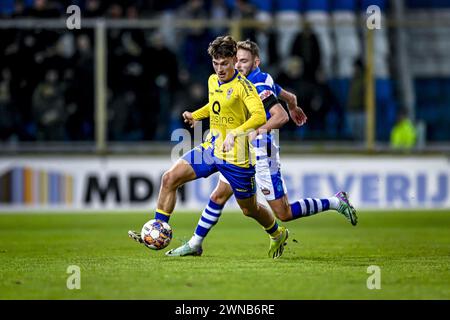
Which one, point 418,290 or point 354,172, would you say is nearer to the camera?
point 418,290

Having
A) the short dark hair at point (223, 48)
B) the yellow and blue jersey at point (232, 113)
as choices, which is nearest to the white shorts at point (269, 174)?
the yellow and blue jersey at point (232, 113)

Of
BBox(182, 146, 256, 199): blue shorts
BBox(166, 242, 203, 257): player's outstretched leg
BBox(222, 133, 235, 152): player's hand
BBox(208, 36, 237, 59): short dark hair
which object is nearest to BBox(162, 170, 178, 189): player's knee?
BBox(182, 146, 256, 199): blue shorts

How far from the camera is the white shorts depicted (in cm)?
1149

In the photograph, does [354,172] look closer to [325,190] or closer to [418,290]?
[325,190]

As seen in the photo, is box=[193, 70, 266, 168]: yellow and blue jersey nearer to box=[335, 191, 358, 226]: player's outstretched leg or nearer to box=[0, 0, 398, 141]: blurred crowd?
box=[335, 191, 358, 226]: player's outstretched leg

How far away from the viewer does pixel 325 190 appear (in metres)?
19.4

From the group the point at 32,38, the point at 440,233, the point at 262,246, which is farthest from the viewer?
the point at 32,38

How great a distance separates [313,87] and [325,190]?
6.48 feet

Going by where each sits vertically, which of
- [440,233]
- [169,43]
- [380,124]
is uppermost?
[169,43]

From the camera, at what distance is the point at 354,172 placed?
19641 millimetres
